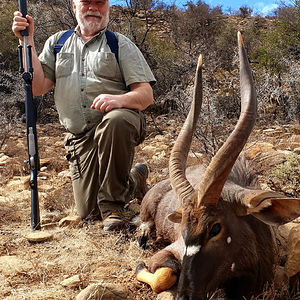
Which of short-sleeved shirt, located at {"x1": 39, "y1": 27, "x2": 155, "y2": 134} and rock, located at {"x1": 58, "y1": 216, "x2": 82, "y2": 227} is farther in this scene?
short-sleeved shirt, located at {"x1": 39, "y1": 27, "x2": 155, "y2": 134}

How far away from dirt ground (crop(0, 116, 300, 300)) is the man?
321 millimetres

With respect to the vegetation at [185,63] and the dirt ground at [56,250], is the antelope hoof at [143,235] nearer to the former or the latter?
the dirt ground at [56,250]

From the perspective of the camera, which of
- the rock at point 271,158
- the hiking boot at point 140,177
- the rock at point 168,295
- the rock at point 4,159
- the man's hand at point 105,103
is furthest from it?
the rock at point 4,159

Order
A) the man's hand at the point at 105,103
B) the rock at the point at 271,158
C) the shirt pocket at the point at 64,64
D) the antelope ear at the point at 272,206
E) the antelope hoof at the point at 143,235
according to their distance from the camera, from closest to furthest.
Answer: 1. the antelope ear at the point at 272,206
2. the antelope hoof at the point at 143,235
3. the man's hand at the point at 105,103
4. the shirt pocket at the point at 64,64
5. the rock at the point at 271,158

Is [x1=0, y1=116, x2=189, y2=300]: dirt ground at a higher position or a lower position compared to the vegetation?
lower

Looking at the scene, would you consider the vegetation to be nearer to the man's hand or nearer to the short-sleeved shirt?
the short-sleeved shirt

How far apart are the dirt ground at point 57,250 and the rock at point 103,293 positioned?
0.42 feet

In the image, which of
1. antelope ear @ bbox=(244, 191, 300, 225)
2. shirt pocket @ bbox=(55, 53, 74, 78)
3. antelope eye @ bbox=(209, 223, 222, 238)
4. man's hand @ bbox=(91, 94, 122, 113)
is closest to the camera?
antelope ear @ bbox=(244, 191, 300, 225)

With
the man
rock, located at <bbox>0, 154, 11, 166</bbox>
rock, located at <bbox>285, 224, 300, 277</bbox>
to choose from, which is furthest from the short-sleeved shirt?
rock, located at <bbox>0, 154, 11, 166</bbox>

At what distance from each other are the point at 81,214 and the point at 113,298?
71.5 inches

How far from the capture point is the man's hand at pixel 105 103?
3695 millimetres

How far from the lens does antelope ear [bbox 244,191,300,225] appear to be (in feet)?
7.16

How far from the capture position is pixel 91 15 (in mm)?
4184

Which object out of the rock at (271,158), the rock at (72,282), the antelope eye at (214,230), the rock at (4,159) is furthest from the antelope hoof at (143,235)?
the rock at (4,159)
